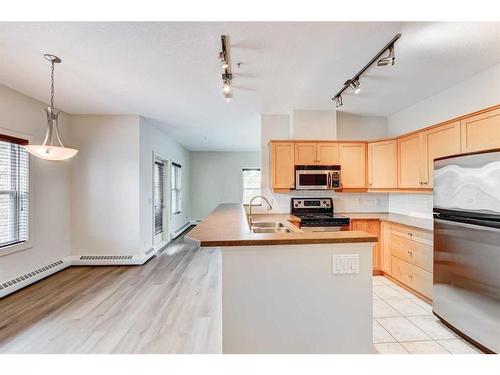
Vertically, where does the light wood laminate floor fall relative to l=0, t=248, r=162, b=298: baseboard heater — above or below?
below

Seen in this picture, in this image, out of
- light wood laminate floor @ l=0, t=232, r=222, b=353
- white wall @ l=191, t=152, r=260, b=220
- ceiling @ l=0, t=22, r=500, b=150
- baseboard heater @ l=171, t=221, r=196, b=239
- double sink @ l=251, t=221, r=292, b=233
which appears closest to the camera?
ceiling @ l=0, t=22, r=500, b=150

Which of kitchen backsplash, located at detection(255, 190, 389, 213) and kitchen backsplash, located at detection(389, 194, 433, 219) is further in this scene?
kitchen backsplash, located at detection(255, 190, 389, 213)

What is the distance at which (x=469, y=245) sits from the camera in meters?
1.97

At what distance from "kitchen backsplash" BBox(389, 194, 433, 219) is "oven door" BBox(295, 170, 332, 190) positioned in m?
1.33

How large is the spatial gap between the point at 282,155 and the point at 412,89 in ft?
6.46

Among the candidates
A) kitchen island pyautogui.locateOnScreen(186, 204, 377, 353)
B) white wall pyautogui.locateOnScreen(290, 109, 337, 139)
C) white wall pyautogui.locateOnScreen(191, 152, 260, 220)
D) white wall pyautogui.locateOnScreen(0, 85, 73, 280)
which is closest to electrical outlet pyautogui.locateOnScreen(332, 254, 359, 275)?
kitchen island pyautogui.locateOnScreen(186, 204, 377, 353)

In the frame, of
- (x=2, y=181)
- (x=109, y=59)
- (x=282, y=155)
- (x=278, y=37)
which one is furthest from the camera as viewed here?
(x=282, y=155)

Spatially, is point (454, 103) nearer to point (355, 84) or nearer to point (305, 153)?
point (355, 84)

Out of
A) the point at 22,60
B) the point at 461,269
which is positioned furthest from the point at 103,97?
the point at 461,269

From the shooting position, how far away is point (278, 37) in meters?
2.02

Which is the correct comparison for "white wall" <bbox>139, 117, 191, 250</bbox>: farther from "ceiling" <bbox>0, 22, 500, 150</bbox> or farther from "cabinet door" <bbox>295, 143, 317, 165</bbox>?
"cabinet door" <bbox>295, 143, 317, 165</bbox>

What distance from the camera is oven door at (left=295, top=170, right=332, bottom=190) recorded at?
377 cm
